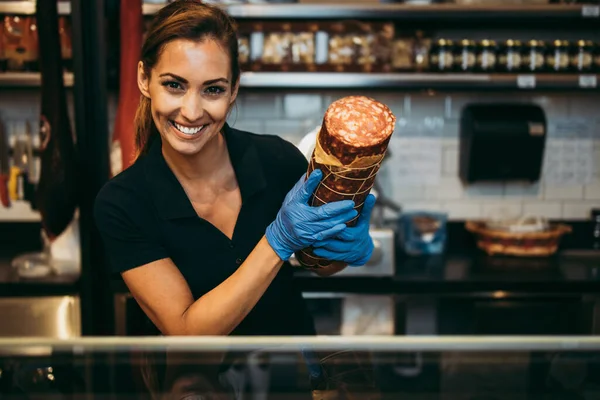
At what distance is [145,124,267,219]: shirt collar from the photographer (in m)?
1.50

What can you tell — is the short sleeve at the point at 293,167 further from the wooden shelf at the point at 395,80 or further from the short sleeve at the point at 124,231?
the wooden shelf at the point at 395,80

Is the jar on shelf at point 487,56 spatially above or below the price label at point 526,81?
above

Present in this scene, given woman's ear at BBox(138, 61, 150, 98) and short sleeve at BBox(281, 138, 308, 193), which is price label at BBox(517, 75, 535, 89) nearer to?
short sleeve at BBox(281, 138, 308, 193)

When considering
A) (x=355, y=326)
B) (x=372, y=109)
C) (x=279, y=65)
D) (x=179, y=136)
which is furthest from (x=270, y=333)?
(x=279, y=65)

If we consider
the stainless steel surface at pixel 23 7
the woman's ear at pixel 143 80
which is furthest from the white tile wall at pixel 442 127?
the woman's ear at pixel 143 80

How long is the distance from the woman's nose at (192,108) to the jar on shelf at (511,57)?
2.08 metres

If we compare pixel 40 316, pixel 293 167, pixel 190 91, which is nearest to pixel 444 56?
pixel 293 167

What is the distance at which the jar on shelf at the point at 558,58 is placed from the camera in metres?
3.03

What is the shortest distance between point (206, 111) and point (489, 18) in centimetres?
199

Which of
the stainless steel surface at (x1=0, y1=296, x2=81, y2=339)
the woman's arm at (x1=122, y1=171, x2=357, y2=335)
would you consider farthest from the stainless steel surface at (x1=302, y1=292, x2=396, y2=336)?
the woman's arm at (x1=122, y1=171, x2=357, y2=335)

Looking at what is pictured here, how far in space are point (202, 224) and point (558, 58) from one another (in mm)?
2178

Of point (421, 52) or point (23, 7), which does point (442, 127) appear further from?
point (23, 7)

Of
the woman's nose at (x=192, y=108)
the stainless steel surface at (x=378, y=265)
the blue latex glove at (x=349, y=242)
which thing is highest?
the woman's nose at (x=192, y=108)

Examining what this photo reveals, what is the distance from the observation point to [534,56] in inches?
119
